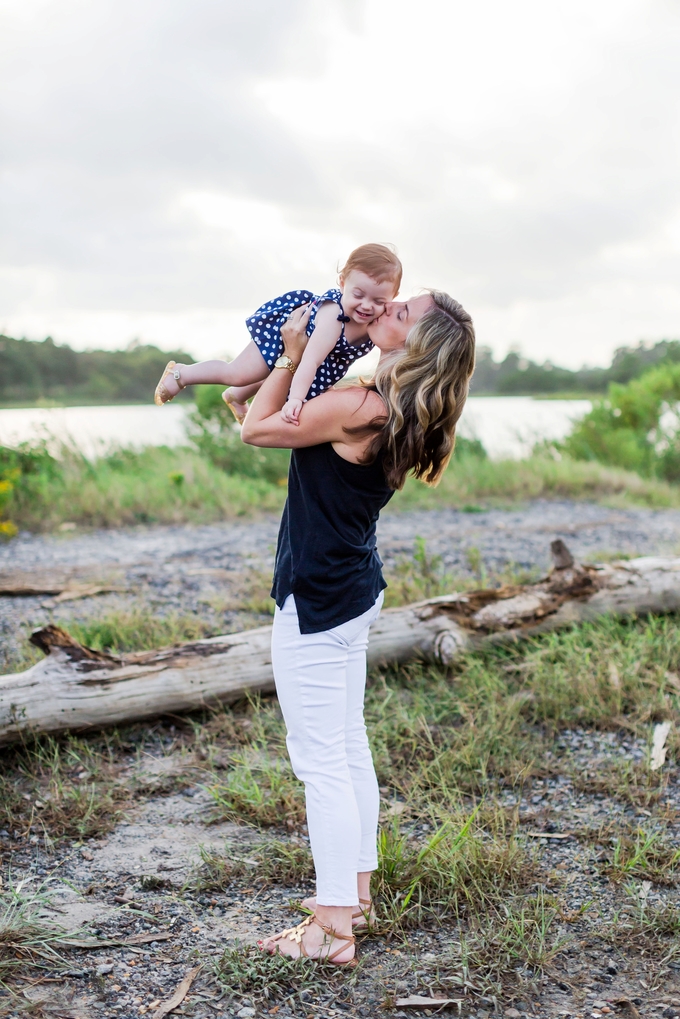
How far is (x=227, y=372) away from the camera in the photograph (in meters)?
2.57

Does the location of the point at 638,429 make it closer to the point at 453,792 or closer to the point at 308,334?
the point at 453,792

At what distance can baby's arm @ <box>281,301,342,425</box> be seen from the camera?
2.18m

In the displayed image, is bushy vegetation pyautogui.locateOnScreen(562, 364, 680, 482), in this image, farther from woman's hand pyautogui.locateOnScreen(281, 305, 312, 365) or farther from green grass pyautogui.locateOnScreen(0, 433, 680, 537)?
woman's hand pyautogui.locateOnScreen(281, 305, 312, 365)

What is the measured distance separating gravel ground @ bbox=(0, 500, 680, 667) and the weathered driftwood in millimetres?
824

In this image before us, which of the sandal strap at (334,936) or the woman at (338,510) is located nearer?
the woman at (338,510)

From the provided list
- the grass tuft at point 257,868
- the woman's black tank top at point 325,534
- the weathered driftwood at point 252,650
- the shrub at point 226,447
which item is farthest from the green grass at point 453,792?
the shrub at point 226,447

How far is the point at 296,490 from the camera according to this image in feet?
7.56

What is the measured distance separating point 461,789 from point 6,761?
2.03 m

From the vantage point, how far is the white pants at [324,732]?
2273mm

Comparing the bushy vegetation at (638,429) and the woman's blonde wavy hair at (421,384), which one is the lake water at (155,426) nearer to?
the bushy vegetation at (638,429)

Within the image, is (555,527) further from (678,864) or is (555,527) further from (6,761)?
(6,761)

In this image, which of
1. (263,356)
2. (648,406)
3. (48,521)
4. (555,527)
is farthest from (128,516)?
(648,406)

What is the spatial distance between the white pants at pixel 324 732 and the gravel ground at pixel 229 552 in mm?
2596

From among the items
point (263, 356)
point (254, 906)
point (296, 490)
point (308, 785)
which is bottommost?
point (254, 906)
